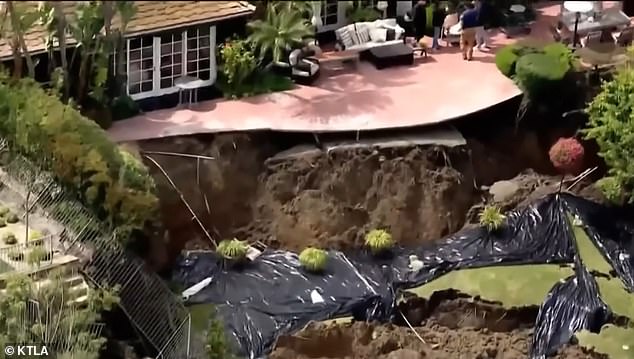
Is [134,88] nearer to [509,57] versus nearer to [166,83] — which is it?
[166,83]

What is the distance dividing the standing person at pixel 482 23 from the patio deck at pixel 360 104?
0.22 m

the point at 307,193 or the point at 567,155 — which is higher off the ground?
the point at 567,155

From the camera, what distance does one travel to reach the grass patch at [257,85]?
18.8m

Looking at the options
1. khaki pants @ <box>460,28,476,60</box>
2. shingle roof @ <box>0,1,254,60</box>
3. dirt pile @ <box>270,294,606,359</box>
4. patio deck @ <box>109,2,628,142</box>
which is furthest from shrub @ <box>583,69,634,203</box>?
shingle roof @ <box>0,1,254,60</box>

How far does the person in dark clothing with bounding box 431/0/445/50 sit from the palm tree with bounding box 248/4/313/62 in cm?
218

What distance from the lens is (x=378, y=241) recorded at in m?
17.5

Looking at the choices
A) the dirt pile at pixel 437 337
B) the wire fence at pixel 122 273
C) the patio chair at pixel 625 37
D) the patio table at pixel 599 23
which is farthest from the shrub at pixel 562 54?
the wire fence at pixel 122 273

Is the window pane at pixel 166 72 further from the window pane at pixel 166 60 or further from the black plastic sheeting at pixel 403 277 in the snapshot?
the black plastic sheeting at pixel 403 277

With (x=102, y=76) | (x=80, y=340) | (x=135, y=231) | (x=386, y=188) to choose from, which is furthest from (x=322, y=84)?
(x=80, y=340)

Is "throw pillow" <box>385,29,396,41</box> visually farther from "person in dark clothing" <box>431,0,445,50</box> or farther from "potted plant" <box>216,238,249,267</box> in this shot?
"potted plant" <box>216,238,249,267</box>

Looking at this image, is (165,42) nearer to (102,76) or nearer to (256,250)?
(102,76)

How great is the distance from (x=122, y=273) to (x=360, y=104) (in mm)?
4793

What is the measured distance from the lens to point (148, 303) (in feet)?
51.2

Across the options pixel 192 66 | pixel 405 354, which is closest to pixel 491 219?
pixel 405 354
